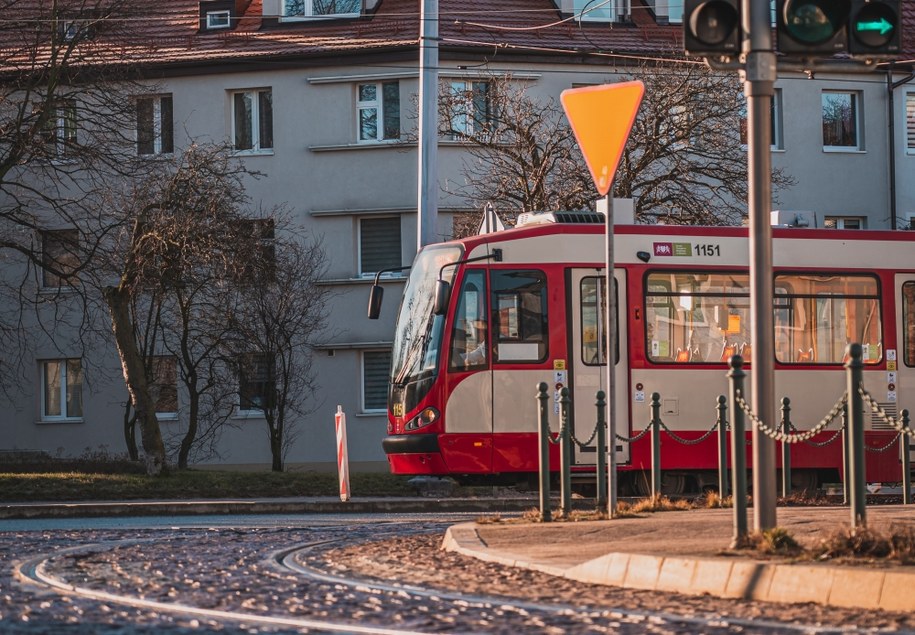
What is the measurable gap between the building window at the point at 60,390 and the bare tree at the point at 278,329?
533cm

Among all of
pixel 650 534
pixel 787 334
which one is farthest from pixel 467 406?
pixel 650 534

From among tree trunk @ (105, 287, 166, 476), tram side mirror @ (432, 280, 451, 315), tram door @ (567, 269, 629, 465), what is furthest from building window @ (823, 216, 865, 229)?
tram side mirror @ (432, 280, 451, 315)

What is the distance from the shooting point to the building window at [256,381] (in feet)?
103

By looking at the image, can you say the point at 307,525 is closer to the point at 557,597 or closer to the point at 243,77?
the point at 557,597

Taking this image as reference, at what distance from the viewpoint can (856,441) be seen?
8.70 m

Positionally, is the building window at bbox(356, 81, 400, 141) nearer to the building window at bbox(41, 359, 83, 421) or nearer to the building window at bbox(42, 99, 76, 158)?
the building window at bbox(41, 359, 83, 421)

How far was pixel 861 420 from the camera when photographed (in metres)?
8.71

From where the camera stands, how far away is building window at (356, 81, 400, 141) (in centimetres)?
3634

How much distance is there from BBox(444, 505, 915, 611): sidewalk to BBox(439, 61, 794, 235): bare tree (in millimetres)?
15964

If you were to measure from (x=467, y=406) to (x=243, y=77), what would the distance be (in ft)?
63.3

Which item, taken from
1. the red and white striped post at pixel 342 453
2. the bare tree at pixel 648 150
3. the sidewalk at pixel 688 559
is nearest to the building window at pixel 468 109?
the bare tree at pixel 648 150

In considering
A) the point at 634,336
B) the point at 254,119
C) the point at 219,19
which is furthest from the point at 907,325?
the point at 219,19

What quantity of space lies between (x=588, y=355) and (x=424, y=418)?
2.15 metres

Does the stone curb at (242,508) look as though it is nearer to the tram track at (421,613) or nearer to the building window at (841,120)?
the tram track at (421,613)
